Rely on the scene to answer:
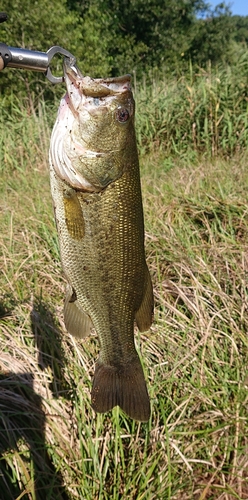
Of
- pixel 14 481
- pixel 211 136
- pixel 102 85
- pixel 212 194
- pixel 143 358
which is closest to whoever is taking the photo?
pixel 102 85

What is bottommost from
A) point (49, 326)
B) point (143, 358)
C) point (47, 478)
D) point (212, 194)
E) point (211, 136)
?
point (47, 478)

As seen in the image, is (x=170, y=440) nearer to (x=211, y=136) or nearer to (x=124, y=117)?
(x=124, y=117)

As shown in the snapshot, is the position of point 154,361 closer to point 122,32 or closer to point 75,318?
point 75,318

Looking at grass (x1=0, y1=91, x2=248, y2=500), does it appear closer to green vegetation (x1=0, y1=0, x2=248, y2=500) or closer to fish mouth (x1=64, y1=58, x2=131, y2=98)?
green vegetation (x1=0, y1=0, x2=248, y2=500)

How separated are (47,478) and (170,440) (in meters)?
0.58

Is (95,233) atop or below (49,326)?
atop

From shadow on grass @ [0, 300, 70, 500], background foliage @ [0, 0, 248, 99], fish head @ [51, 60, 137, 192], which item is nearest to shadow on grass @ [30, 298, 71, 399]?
shadow on grass @ [0, 300, 70, 500]

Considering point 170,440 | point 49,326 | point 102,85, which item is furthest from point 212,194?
point 102,85

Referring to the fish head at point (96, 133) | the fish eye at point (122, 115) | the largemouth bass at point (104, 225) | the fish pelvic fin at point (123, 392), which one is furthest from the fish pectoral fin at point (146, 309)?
the fish eye at point (122, 115)

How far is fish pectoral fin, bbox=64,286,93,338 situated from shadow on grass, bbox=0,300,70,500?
0.83m

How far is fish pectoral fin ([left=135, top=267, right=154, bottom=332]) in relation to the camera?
5.22ft

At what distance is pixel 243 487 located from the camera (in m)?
2.25

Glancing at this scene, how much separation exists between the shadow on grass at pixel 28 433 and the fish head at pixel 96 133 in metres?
1.29

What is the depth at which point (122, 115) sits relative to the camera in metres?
1.44
